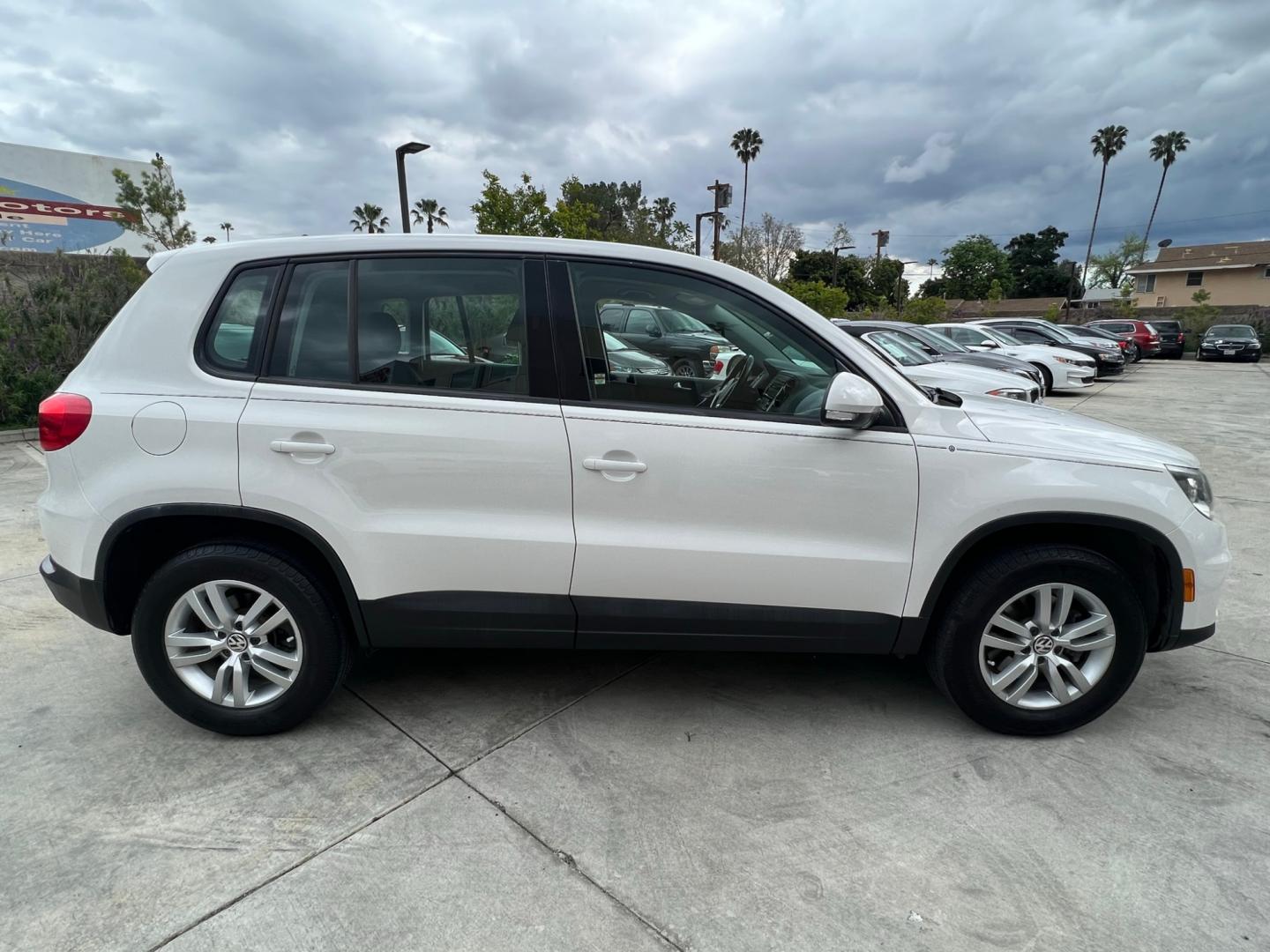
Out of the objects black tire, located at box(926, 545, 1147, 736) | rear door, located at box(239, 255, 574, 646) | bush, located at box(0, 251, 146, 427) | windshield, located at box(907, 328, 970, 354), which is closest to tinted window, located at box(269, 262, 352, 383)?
rear door, located at box(239, 255, 574, 646)

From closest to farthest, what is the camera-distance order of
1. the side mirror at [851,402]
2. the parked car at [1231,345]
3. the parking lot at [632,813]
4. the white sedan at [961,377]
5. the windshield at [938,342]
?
the parking lot at [632,813], the side mirror at [851,402], the white sedan at [961,377], the windshield at [938,342], the parked car at [1231,345]

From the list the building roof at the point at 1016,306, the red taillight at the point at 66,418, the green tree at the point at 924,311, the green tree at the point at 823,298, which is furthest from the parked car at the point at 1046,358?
the building roof at the point at 1016,306

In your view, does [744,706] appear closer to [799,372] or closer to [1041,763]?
[1041,763]

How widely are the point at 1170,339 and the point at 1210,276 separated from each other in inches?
1078

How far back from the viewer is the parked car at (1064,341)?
1816 centimetres

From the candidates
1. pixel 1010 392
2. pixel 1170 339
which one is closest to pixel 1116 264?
pixel 1170 339

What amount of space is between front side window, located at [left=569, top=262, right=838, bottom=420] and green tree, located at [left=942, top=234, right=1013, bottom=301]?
77892 millimetres

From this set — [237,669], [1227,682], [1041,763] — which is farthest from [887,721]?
[237,669]

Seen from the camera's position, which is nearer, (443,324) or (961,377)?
(443,324)

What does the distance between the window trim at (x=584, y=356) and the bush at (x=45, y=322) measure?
983cm

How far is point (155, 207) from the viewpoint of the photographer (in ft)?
58.3

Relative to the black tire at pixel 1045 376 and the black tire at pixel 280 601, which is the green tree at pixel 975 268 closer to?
the black tire at pixel 1045 376

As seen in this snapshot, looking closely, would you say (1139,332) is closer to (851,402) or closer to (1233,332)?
(1233,332)

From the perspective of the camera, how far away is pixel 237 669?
2701 mm
